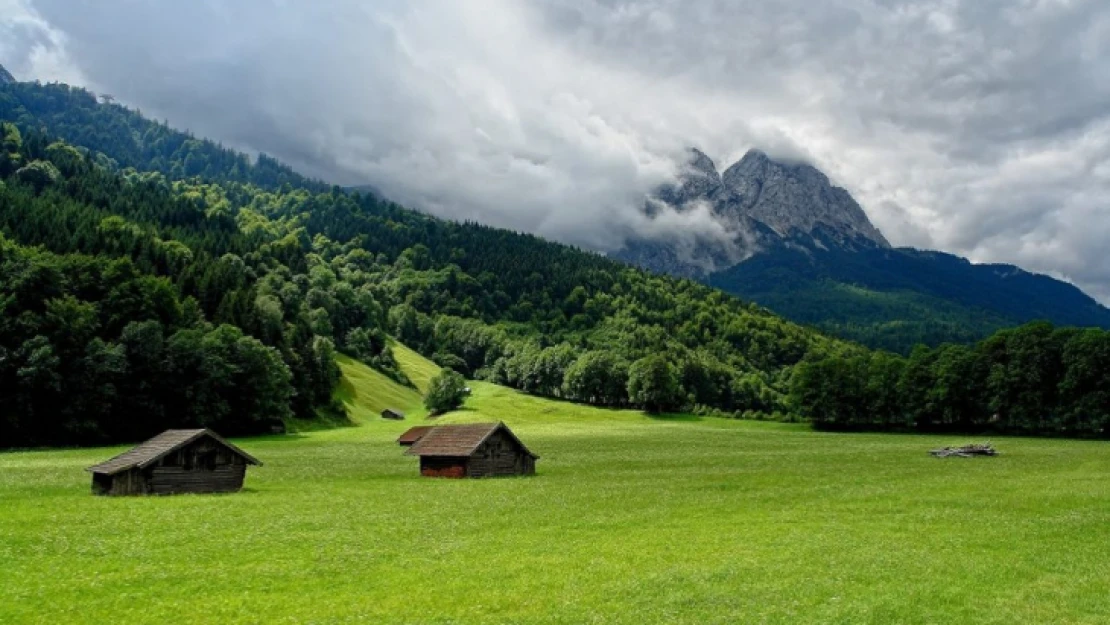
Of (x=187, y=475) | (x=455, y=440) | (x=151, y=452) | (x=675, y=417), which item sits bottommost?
(x=187, y=475)

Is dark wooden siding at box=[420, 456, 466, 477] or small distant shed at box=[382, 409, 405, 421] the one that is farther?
small distant shed at box=[382, 409, 405, 421]

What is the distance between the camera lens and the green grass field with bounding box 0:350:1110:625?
22.0 metres

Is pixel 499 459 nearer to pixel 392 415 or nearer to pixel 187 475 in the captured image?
pixel 187 475

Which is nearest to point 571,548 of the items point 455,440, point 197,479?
point 197,479

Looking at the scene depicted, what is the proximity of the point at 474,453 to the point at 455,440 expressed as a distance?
3.21m

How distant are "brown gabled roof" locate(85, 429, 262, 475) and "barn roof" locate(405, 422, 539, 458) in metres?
17.5

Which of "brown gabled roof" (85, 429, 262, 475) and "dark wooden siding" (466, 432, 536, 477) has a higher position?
"brown gabled roof" (85, 429, 262, 475)

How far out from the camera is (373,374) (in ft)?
608

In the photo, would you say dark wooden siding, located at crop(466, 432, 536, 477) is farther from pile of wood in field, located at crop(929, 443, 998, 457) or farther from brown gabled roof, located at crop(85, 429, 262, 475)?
pile of wood in field, located at crop(929, 443, 998, 457)

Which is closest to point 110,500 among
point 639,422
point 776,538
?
point 776,538

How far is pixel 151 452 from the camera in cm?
4859

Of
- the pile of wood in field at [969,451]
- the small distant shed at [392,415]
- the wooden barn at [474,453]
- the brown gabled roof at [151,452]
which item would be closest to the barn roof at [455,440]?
the wooden barn at [474,453]

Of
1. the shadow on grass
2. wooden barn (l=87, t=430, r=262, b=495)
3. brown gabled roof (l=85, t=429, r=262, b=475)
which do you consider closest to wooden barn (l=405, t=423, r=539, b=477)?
wooden barn (l=87, t=430, r=262, b=495)

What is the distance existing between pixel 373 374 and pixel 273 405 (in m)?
76.8
